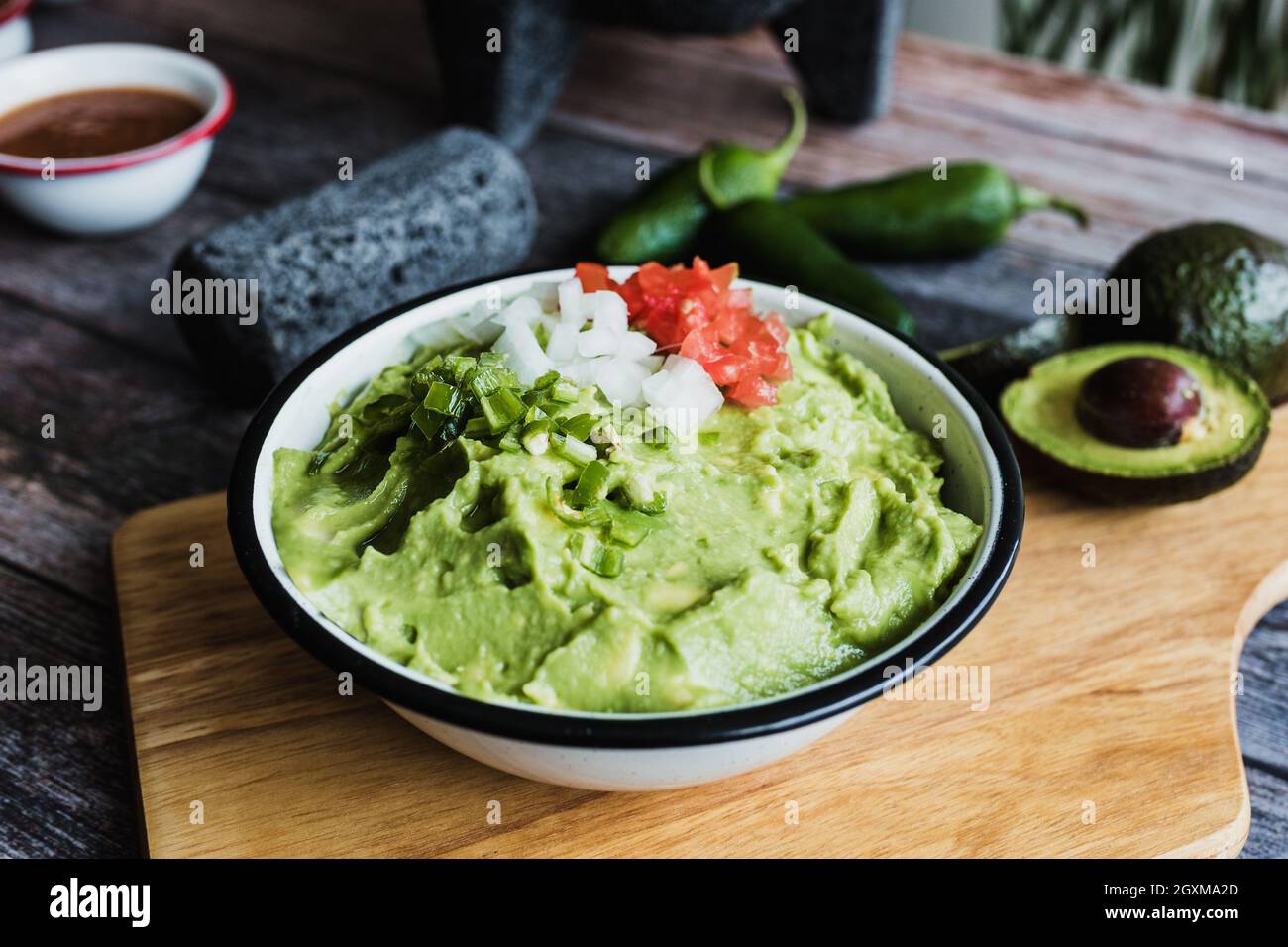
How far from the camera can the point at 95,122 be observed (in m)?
3.09

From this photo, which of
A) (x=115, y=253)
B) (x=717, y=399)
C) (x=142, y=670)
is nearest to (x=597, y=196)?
(x=115, y=253)

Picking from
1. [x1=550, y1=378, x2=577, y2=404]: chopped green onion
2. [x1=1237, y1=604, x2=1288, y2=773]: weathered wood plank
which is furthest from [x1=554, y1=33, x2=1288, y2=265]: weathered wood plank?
[x1=550, y1=378, x2=577, y2=404]: chopped green onion

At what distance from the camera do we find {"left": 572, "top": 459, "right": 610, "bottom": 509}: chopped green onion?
1624mm

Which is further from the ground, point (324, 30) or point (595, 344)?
point (595, 344)

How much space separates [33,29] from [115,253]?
4.91 ft

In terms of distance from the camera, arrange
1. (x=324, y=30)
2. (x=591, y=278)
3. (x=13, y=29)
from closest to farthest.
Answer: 1. (x=591, y=278)
2. (x=13, y=29)
3. (x=324, y=30)

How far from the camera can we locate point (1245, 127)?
11.9ft

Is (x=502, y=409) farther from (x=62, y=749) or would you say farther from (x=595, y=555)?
(x=62, y=749)

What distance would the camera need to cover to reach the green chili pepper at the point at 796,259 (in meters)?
2.72

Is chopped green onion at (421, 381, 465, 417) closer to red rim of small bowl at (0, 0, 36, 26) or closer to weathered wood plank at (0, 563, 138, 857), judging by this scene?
weathered wood plank at (0, 563, 138, 857)

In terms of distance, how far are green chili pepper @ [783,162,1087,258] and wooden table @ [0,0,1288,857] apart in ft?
0.32

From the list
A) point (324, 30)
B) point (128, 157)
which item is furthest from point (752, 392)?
point (324, 30)

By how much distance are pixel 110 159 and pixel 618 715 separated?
219cm

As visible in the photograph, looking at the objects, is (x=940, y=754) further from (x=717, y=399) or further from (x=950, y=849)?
(x=717, y=399)
